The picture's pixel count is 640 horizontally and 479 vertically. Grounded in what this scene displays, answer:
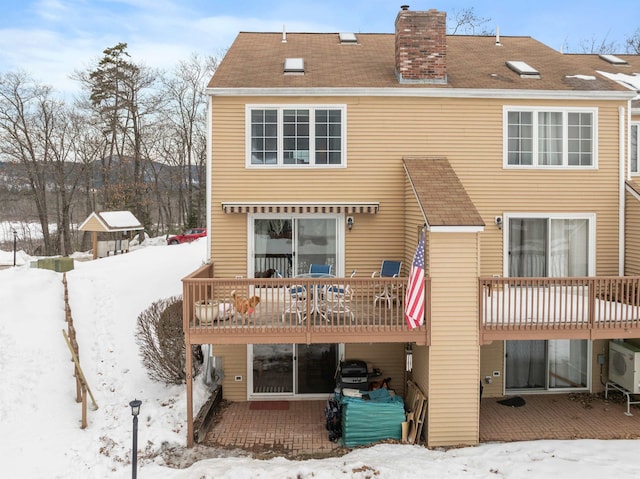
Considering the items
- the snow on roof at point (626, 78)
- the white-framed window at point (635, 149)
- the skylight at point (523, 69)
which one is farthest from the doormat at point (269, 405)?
the snow on roof at point (626, 78)

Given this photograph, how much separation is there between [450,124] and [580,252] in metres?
4.64

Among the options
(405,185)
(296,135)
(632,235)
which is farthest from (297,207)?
(632,235)

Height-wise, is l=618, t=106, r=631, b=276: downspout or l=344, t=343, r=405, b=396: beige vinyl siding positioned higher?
l=618, t=106, r=631, b=276: downspout

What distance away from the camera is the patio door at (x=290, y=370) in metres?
11.5

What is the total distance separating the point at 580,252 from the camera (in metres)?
11.8

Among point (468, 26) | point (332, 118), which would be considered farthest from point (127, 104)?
point (332, 118)

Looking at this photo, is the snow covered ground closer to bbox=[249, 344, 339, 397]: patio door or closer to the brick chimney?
bbox=[249, 344, 339, 397]: patio door

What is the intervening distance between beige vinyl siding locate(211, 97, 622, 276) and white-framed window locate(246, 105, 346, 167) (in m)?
0.19

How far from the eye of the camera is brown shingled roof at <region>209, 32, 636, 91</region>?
11.7 metres

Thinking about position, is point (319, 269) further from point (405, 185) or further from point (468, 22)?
point (468, 22)

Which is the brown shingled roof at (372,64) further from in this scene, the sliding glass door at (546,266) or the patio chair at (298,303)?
the patio chair at (298,303)

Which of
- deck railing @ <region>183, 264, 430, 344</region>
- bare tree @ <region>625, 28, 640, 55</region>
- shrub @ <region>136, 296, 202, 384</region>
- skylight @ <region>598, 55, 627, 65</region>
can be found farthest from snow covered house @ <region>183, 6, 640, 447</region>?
bare tree @ <region>625, 28, 640, 55</region>

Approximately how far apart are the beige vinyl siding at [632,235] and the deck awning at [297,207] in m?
6.47

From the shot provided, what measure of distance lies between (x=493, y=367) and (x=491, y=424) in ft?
5.99
